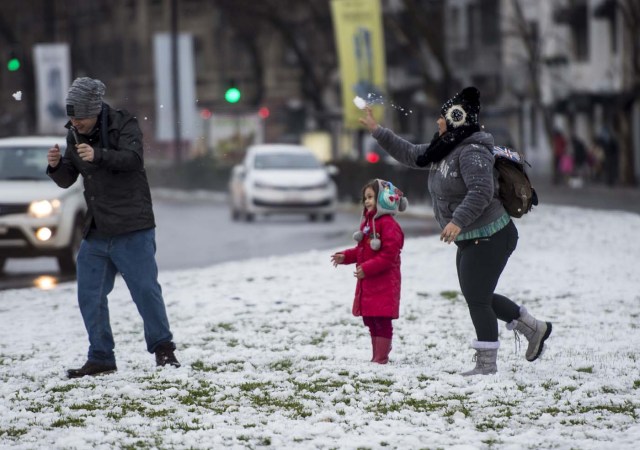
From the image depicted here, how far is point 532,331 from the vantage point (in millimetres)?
8891

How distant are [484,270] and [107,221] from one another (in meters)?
2.10

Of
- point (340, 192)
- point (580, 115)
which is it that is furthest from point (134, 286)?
point (580, 115)

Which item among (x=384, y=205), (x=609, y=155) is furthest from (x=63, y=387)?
(x=609, y=155)

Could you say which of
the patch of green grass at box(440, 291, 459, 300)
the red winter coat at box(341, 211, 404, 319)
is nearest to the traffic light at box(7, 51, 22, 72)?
the patch of green grass at box(440, 291, 459, 300)

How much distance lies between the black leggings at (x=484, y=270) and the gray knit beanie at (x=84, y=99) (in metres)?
2.13

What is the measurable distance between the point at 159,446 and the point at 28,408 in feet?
4.35

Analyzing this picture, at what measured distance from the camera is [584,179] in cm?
5094

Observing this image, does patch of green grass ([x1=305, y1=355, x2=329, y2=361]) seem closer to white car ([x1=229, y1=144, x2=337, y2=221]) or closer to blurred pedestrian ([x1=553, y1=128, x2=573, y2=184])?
white car ([x1=229, y1=144, x2=337, y2=221])

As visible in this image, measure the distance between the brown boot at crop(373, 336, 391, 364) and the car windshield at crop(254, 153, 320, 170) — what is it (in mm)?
22594

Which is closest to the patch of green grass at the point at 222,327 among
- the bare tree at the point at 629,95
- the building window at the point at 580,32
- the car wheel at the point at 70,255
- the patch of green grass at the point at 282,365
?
the patch of green grass at the point at 282,365

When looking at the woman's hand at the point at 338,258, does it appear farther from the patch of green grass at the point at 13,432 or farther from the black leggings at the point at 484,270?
the patch of green grass at the point at 13,432

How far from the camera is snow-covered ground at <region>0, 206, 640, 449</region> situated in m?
6.97

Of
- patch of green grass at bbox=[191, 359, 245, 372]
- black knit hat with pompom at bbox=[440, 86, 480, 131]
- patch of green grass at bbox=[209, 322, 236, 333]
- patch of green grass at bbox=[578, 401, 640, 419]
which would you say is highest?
black knit hat with pompom at bbox=[440, 86, 480, 131]

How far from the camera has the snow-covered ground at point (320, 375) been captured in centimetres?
697
